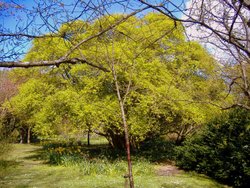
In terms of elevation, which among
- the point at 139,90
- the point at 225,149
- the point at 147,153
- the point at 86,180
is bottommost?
the point at 86,180

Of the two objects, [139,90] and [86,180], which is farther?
[139,90]

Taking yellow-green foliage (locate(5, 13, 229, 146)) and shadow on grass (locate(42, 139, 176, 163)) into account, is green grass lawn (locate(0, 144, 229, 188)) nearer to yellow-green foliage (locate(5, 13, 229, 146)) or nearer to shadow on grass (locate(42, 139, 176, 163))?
yellow-green foliage (locate(5, 13, 229, 146))

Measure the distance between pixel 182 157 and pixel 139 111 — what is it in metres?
3.18

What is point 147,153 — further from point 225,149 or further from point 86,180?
point 225,149

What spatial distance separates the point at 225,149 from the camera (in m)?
11.7

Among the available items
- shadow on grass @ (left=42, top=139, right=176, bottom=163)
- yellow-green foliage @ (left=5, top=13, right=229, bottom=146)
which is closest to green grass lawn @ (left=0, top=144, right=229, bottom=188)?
yellow-green foliage @ (left=5, top=13, right=229, bottom=146)

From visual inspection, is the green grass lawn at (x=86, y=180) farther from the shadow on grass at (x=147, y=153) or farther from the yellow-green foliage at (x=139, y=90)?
the shadow on grass at (x=147, y=153)

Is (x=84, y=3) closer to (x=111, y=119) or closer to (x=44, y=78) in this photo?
(x=111, y=119)

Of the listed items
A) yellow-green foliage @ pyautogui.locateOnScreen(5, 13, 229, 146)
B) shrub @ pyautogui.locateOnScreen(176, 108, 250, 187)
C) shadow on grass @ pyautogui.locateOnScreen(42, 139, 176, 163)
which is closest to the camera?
shrub @ pyautogui.locateOnScreen(176, 108, 250, 187)

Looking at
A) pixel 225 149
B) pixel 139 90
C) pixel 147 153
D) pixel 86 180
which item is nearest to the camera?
pixel 225 149

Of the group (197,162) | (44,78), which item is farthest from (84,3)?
(44,78)

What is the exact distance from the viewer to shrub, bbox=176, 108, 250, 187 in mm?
10844

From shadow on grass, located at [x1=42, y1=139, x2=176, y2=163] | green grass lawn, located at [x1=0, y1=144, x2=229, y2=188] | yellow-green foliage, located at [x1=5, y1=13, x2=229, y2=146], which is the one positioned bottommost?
green grass lawn, located at [x1=0, y1=144, x2=229, y2=188]

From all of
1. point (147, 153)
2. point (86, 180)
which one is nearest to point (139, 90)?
point (147, 153)
